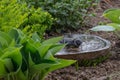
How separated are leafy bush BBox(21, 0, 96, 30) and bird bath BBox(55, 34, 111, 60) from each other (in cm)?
59

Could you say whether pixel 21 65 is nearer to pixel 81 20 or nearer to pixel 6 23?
pixel 6 23

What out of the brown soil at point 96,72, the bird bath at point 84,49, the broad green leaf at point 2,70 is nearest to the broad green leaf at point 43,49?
the broad green leaf at point 2,70

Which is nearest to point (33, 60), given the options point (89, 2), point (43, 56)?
point (43, 56)

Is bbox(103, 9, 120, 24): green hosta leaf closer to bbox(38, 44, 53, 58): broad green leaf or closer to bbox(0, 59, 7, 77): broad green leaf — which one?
bbox(38, 44, 53, 58): broad green leaf

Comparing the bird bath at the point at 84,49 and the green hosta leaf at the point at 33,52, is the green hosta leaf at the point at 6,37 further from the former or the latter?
the bird bath at the point at 84,49

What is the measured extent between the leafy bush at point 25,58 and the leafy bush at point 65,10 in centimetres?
224

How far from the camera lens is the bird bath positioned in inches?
155

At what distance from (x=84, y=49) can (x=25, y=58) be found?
158 centimetres

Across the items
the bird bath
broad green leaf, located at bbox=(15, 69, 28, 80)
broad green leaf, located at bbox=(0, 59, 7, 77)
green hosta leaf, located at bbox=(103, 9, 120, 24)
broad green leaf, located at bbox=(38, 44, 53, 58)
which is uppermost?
broad green leaf, located at bbox=(38, 44, 53, 58)

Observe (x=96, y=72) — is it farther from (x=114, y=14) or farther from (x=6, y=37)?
(x=6, y=37)

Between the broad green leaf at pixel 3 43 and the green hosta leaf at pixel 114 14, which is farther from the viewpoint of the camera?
the green hosta leaf at pixel 114 14

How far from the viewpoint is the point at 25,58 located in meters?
2.69

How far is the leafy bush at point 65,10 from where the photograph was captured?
5.00 m

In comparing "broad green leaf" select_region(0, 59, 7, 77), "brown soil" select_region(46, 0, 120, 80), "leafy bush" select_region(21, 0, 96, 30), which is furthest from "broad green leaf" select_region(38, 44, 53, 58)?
"leafy bush" select_region(21, 0, 96, 30)
